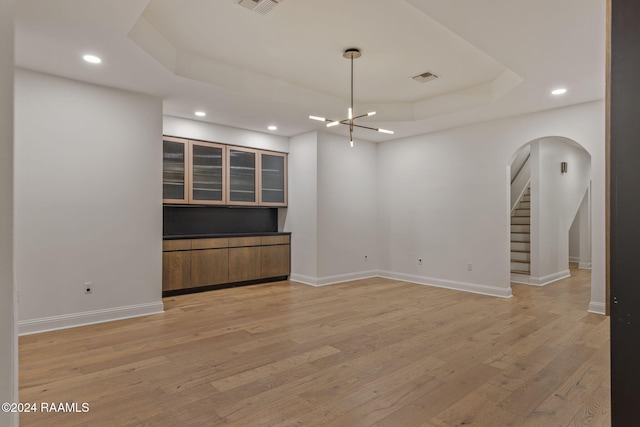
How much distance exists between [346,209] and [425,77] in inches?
109

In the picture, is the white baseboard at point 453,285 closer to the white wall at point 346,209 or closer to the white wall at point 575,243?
the white wall at point 346,209

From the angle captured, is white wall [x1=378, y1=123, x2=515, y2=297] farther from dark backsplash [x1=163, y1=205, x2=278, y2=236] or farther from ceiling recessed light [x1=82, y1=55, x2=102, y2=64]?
ceiling recessed light [x1=82, y1=55, x2=102, y2=64]

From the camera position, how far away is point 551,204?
670 centimetres

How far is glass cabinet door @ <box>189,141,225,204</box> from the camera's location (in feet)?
18.4

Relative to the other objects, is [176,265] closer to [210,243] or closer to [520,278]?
[210,243]

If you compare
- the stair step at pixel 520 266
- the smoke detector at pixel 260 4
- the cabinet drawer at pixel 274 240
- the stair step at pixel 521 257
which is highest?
the smoke detector at pixel 260 4

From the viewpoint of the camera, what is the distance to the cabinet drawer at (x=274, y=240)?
6316 mm

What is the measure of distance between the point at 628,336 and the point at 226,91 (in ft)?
14.4

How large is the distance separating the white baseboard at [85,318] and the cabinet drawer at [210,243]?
47.4 inches

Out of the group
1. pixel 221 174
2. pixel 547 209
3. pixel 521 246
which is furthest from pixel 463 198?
pixel 221 174

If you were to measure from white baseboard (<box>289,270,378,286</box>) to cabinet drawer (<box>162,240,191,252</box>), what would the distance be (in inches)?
79.1

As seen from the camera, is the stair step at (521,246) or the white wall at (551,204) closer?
the white wall at (551,204)

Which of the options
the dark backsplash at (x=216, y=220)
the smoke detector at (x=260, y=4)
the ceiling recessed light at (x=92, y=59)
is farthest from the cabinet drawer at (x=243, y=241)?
the smoke detector at (x=260, y=4)

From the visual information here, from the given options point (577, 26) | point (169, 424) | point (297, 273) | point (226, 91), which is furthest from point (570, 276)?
point (169, 424)
